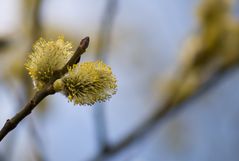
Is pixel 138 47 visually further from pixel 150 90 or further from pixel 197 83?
pixel 197 83

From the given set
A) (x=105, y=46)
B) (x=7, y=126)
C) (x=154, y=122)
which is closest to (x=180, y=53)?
(x=154, y=122)

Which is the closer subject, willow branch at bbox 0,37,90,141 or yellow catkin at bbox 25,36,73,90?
willow branch at bbox 0,37,90,141

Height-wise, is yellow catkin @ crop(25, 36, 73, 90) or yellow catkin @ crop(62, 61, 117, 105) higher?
yellow catkin @ crop(25, 36, 73, 90)

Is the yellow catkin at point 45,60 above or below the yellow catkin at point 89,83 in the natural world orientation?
above

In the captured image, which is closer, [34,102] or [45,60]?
[34,102]
